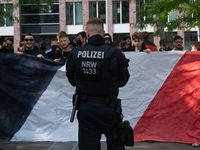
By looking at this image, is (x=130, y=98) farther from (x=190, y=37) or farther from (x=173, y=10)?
(x=190, y=37)

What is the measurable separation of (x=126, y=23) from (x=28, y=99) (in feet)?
80.6

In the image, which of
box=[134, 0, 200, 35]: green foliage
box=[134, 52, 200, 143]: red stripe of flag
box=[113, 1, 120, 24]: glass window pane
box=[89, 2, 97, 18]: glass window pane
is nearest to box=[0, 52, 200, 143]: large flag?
box=[134, 52, 200, 143]: red stripe of flag

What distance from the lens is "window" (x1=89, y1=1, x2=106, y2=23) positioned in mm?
28797

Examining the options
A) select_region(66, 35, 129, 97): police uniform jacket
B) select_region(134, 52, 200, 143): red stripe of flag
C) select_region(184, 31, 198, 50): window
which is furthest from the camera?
select_region(184, 31, 198, 50): window

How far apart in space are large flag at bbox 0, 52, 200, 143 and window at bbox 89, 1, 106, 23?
23.8 metres

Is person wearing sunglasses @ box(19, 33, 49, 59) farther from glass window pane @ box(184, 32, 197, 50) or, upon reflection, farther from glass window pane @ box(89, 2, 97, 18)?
glass window pane @ box(184, 32, 197, 50)

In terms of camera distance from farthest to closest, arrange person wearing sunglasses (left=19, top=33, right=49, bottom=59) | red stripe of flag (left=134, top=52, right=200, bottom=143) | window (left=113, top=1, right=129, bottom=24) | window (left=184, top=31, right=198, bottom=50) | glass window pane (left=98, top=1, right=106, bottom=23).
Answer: window (left=113, top=1, right=129, bottom=24), glass window pane (left=98, top=1, right=106, bottom=23), window (left=184, top=31, right=198, bottom=50), person wearing sunglasses (left=19, top=33, right=49, bottom=59), red stripe of flag (left=134, top=52, right=200, bottom=143)

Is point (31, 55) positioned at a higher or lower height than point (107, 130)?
higher

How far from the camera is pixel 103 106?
335 cm

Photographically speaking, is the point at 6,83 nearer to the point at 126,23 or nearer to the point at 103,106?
the point at 103,106

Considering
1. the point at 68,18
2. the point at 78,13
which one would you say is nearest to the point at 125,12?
the point at 78,13

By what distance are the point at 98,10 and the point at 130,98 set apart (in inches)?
966

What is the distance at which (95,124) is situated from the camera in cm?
337

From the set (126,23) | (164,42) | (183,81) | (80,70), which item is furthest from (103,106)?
(126,23)
